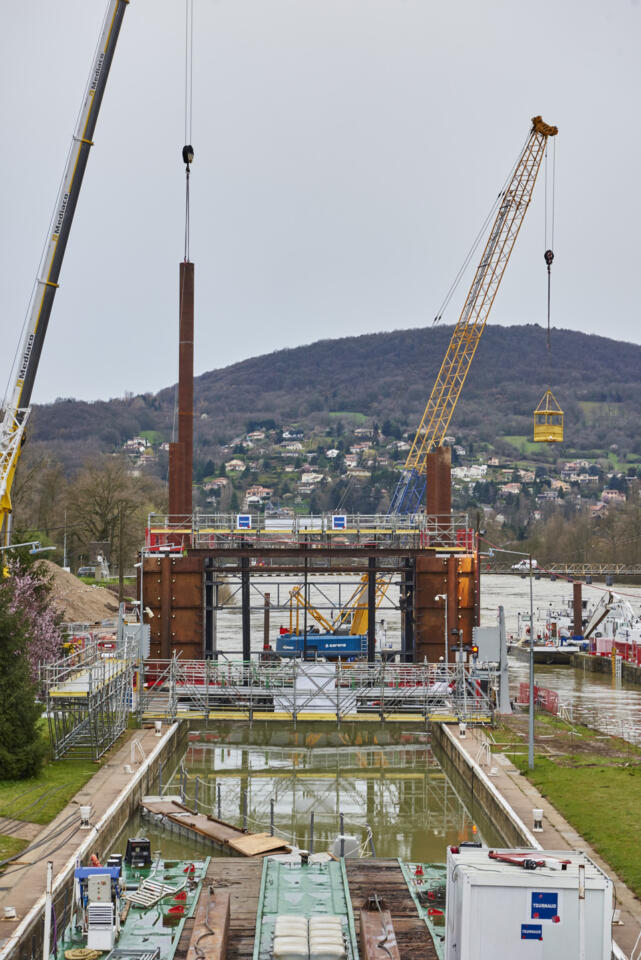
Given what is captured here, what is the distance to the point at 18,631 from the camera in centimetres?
3022

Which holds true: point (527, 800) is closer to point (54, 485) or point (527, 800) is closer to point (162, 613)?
point (162, 613)

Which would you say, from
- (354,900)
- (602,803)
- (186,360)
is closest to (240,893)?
(354,900)

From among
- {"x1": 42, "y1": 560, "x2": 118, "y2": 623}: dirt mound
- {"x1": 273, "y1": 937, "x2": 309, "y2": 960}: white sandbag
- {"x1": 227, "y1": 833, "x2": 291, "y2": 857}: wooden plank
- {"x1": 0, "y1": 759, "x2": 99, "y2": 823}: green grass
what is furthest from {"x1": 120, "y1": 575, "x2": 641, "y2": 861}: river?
{"x1": 42, "y1": 560, "x2": 118, "y2": 623}: dirt mound

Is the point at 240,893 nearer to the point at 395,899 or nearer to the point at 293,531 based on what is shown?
the point at 395,899

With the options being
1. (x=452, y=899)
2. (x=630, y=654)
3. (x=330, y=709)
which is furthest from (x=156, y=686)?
(x=630, y=654)

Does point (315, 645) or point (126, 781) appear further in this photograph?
point (315, 645)

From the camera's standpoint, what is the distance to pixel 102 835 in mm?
24797

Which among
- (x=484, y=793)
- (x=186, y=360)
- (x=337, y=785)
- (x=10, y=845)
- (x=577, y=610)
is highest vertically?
(x=186, y=360)

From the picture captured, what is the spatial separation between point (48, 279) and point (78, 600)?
3858 cm

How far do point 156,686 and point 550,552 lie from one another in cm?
15477

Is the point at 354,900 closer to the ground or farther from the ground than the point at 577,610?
farther from the ground

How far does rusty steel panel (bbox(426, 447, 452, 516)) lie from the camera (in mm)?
59375

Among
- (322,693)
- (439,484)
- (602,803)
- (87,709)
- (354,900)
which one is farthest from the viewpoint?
(439,484)

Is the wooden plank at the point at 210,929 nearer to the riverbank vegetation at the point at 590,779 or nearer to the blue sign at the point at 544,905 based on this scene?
the blue sign at the point at 544,905
